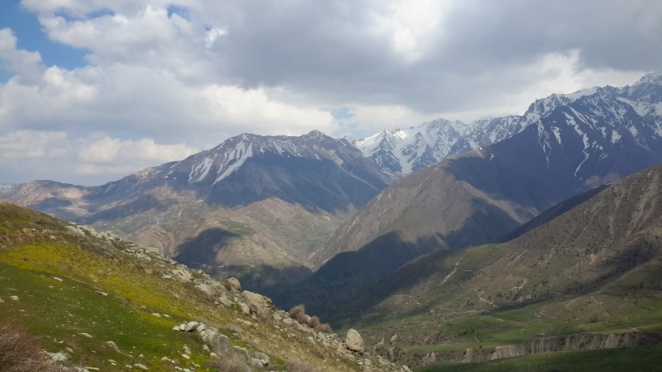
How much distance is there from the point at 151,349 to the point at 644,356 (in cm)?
19393

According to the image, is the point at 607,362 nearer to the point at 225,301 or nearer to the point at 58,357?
the point at 225,301

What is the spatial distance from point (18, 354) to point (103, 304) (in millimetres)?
20363

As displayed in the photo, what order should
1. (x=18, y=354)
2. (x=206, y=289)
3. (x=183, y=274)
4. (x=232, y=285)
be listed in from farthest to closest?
(x=232, y=285), (x=183, y=274), (x=206, y=289), (x=18, y=354)

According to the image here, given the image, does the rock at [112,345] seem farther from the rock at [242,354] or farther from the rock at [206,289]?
the rock at [206,289]

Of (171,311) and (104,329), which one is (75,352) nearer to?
(104,329)

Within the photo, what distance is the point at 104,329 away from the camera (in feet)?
110

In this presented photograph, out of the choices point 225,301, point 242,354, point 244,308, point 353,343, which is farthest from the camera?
point 353,343

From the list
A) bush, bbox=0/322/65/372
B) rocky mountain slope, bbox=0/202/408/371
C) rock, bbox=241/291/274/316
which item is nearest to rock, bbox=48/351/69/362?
rocky mountain slope, bbox=0/202/408/371

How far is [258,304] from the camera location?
63.3 metres

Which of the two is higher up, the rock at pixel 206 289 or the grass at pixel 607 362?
the rock at pixel 206 289

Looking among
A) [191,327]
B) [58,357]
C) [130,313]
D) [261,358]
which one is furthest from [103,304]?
[58,357]

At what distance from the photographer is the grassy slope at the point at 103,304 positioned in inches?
1180

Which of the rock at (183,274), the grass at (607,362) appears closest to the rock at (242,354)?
the rock at (183,274)

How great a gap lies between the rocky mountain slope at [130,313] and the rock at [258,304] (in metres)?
0.22
